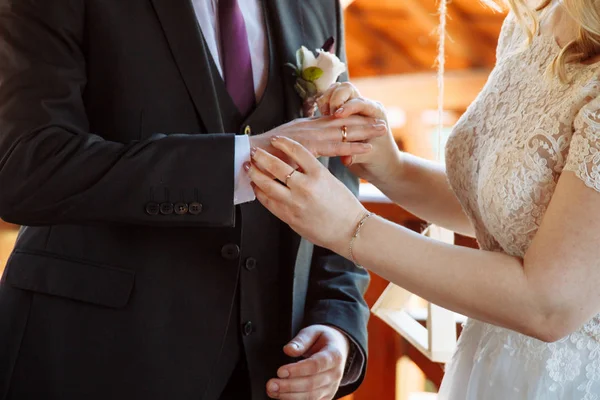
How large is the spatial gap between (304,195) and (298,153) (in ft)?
0.28

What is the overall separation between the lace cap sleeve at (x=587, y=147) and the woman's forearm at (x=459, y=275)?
0.22 metres

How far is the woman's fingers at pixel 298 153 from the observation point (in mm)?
1431

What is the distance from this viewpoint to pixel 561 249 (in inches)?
51.7

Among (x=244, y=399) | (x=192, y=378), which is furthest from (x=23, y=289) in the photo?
(x=244, y=399)

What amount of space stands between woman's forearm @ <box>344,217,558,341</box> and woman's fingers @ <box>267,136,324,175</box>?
17 centimetres

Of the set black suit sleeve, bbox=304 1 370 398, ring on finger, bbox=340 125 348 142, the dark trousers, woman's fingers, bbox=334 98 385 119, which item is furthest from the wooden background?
the dark trousers

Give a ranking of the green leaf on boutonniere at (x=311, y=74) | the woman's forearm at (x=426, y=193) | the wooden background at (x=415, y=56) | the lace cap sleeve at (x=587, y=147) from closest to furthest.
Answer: the lace cap sleeve at (x=587, y=147) → the green leaf on boutonniere at (x=311, y=74) → the woman's forearm at (x=426, y=193) → the wooden background at (x=415, y=56)

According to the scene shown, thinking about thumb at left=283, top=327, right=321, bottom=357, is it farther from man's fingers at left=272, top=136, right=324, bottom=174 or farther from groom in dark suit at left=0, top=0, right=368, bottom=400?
man's fingers at left=272, top=136, right=324, bottom=174

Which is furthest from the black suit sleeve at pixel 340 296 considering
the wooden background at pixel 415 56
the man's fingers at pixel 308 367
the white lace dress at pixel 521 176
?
the wooden background at pixel 415 56

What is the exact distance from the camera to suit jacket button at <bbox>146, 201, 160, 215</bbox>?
1.42 m

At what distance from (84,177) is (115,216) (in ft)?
0.32

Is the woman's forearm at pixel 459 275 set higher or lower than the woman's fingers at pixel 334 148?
lower

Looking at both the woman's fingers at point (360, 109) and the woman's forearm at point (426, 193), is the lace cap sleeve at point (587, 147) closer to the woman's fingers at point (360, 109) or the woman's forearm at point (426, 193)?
the woman's fingers at point (360, 109)

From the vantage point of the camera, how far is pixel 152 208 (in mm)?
1424
